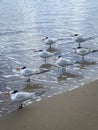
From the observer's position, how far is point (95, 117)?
728 centimetres

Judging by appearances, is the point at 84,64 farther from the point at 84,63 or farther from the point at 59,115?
the point at 59,115

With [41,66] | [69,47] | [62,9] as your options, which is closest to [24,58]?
[41,66]


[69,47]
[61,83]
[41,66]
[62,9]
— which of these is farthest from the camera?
[62,9]

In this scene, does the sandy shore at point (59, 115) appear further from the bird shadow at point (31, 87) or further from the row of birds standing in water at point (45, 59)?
the bird shadow at point (31, 87)

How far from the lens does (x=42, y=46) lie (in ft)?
46.5

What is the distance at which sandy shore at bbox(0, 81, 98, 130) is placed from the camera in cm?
712

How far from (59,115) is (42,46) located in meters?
6.84

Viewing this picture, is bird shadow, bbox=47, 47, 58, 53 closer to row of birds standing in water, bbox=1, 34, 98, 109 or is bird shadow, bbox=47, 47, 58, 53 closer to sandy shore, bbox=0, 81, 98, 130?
row of birds standing in water, bbox=1, 34, 98, 109

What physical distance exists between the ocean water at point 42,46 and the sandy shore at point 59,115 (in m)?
0.54

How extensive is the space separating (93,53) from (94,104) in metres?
5.25

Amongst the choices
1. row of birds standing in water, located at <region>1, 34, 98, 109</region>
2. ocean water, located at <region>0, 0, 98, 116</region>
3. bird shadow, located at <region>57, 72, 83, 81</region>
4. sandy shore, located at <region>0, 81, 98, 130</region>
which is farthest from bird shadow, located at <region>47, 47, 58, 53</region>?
sandy shore, located at <region>0, 81, 98, 130</region>

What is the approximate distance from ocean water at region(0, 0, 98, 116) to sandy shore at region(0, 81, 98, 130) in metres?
0.54

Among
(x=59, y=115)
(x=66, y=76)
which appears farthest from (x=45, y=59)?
(x=59, y=115)

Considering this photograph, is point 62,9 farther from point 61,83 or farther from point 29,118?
point 29,118
